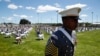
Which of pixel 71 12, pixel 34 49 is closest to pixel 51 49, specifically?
pixel 71 12

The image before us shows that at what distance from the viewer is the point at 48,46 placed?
349 centimetres

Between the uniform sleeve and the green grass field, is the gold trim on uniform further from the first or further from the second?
the green grass field

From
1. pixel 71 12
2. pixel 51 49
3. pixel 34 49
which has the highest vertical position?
pixel 71 12

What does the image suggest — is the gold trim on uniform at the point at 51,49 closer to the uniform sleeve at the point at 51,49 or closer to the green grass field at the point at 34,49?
the uniform sleeve at the point at 51,49

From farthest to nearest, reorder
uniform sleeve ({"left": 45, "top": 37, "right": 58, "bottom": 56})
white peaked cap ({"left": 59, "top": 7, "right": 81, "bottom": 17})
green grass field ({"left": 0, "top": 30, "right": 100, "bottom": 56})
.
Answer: green grass field ({"left": 0, "top": 30, "right": 100, "bottom": 56}), white peaked cap ({"left": 59, "top": 7, "right": 81, "bottom": 17}), uniform sleeve ({"left": 45, "top": 37, "right": 58, "bottom": 56})

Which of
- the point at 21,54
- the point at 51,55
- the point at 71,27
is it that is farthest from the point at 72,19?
the point at 21,54

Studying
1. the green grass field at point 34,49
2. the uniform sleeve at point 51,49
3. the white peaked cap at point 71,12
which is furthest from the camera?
the green grass field at point 34,49

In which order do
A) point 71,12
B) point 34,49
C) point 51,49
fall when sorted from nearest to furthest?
1. point 51,49
2. point 71,12
3. point 34,49

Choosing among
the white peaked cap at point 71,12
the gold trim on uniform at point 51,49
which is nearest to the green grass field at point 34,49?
the white peaked cap at point 71,12

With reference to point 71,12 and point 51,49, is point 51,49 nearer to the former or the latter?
point 51,49

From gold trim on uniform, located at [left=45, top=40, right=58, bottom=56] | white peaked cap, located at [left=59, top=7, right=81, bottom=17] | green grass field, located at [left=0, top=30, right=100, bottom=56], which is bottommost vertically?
green grass field, located at [left=0, top=30, right=100, bottom=56]

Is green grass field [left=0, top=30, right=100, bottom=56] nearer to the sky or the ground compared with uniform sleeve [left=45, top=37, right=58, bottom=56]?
nearer to the ground

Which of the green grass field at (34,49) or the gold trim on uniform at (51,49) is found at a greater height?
the gold trim on uniform at (51,49)

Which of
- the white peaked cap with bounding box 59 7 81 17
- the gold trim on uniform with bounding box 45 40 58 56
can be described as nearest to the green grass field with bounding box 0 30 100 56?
the white peaked cap with bounding box 59 7 81 17
